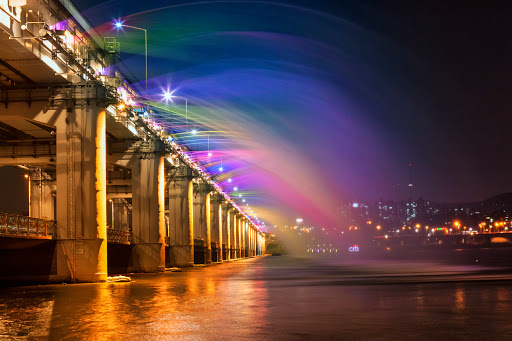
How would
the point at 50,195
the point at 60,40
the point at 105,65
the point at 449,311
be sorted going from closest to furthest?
the point at 449,311 < the point at 60,40 < the point at 105,65 < the point at 50,195

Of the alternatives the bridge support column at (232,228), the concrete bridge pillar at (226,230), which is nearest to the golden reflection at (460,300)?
the concrete bridge pillar at (226,230)

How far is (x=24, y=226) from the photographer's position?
1344 inches

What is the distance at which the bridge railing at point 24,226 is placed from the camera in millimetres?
32812

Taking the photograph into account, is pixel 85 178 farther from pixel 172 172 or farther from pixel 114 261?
pixel 172 172

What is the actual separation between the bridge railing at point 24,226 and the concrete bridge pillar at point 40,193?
34913 millimetres

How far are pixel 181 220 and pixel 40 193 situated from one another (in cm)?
1635

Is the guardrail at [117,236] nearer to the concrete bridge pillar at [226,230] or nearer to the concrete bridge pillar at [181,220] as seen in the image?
the concrete bridge pillar at [181,220]

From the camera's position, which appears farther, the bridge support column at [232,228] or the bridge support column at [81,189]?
the bridge support column at [232,228]

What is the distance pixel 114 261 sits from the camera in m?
54.2

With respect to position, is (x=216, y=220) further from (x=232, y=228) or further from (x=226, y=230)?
(x=232, y=228)

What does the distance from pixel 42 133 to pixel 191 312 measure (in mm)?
37954

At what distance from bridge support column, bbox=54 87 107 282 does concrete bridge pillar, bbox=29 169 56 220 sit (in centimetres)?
3500

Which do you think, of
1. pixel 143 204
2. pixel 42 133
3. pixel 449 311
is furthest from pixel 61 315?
pixel 143 204

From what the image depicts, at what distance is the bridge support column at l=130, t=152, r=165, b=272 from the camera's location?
5562 centimetres
